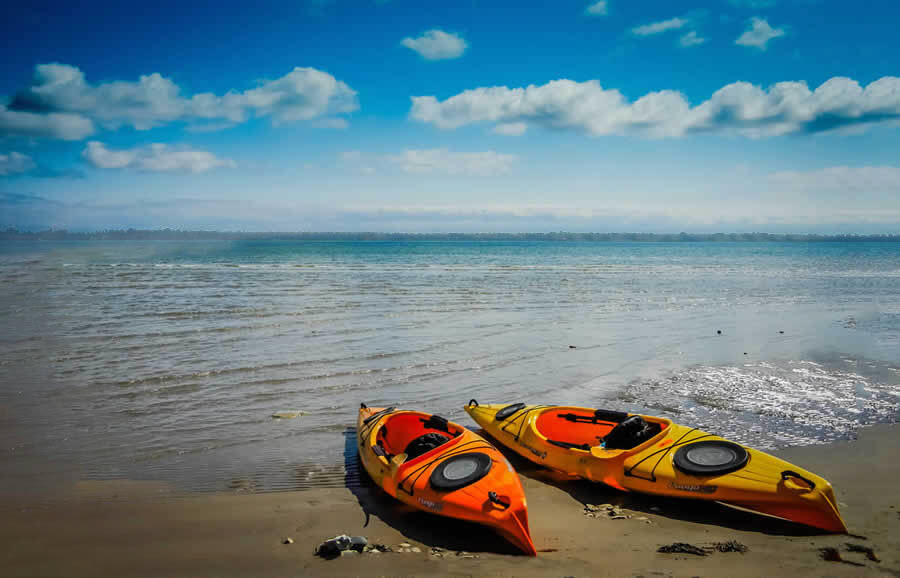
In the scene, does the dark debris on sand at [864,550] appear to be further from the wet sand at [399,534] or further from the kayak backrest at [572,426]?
the kayak backrest at [572,426]

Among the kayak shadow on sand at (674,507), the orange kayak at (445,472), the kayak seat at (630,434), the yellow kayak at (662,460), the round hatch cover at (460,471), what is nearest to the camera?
the orange kayak at (445,472)

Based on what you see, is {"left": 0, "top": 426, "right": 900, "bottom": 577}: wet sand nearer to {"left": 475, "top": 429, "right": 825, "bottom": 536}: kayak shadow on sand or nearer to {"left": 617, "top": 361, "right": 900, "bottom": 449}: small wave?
{"left": 475, "top": 429, "right": 825, "bottom": 536}: kayak shadow on sand

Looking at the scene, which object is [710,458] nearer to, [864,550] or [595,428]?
[864,550]

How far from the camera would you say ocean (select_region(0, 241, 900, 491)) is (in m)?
8.28

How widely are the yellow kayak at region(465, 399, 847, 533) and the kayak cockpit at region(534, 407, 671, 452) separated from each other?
0.01 m

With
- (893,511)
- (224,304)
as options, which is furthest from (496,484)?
(224,304)

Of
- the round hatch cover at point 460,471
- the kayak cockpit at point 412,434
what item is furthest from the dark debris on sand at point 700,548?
the kayak cockpit at point 412,434

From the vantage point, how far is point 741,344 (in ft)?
51.5

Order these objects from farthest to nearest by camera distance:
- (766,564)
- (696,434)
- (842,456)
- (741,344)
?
(741,344) < (842,456) < (696,434) < (766,564)

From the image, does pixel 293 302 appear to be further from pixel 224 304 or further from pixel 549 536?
pixel 549 536

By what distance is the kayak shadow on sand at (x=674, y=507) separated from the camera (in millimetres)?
5840

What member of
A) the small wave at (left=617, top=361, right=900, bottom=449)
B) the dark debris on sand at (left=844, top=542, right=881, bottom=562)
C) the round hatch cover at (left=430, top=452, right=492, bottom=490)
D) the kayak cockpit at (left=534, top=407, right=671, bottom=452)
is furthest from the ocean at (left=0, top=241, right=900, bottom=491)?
the dark debris on sand at (left=844, top=542, right=881, bottom=562)

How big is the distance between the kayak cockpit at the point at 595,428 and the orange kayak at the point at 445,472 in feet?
4.95

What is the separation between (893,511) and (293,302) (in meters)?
22.7
